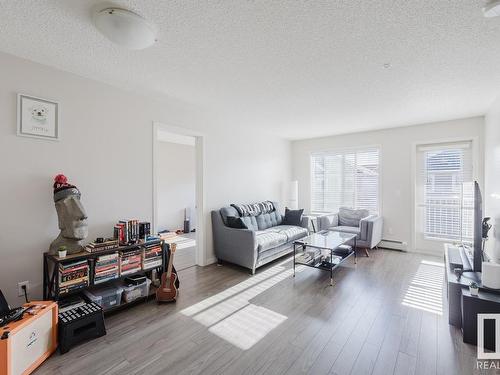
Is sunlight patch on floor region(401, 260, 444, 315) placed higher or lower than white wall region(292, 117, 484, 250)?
lower

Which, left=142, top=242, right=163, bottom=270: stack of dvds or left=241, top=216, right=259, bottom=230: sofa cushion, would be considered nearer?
left=142, top=242, right=163, bottom=270: stack of dvds

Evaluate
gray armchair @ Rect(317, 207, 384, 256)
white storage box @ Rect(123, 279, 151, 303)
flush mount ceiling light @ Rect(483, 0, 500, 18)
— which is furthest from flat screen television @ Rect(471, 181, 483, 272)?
white storage box @ Rect(123, 279, 151, 303)

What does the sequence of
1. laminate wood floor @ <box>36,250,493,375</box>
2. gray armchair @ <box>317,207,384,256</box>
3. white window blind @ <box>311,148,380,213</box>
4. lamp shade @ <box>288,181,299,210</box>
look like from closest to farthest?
laminate wood floor @ <box>36,250,493,375</box> → gray armchair @ <box>317,207,384,256</box> → white window blind @ <box>311,148,380,213</box> → lamp shade @ <box>288,181,299,210</box>

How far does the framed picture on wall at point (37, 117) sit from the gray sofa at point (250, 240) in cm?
236

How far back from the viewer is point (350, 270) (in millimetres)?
3725

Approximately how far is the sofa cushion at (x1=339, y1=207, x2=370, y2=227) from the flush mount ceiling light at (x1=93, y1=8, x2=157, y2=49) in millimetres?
4663

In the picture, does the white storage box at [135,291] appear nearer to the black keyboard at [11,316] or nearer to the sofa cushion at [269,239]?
the black keyboard at [11,316]

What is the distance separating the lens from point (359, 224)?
4.75 meters

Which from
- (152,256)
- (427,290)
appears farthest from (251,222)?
(427,290)

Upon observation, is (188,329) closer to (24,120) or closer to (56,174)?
(56,174)

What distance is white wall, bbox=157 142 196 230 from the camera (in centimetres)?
654

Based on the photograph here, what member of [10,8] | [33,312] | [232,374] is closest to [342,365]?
[232,374]

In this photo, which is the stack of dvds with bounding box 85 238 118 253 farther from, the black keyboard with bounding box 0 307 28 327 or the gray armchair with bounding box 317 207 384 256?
the gray armchair with bounding box 317 207 384 256

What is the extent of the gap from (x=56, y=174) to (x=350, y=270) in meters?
4.00
